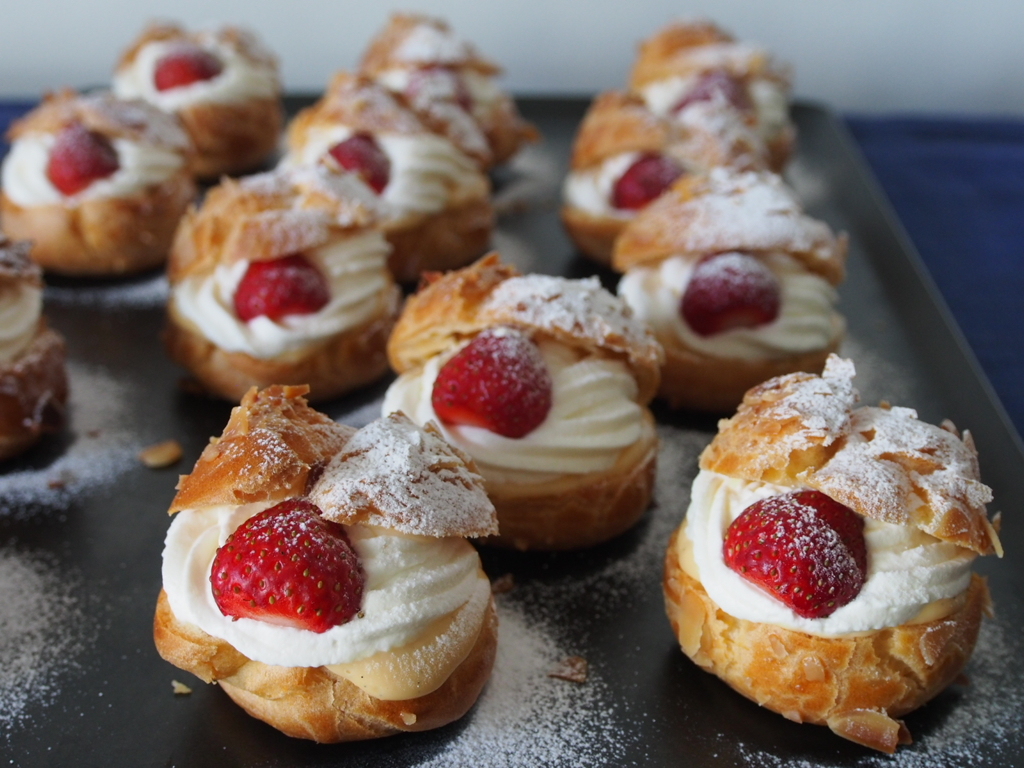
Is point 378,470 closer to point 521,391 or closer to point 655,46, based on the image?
point 521,391

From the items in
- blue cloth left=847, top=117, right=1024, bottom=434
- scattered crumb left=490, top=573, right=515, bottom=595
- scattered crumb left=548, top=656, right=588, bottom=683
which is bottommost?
blue cloth left=847, top=117, right=1024, bottom=434

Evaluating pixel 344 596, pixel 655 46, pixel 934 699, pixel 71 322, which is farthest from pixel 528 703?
pixel 655 46

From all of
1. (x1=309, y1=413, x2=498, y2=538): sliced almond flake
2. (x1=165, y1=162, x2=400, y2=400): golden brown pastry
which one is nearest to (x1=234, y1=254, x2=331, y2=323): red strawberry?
(x1=165, y1=162, x2=400, y2=400): golden brown pastry

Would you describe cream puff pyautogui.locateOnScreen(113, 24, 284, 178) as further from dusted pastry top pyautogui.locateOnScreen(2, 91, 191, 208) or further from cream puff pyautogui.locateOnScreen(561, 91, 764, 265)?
cream puff pyautogui.locateOnScreen(561, 91, 764, 265)

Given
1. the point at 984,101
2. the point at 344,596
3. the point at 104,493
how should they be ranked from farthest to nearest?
1. the point at 984,101
2. the point at 104,493
3. the point at 344,596

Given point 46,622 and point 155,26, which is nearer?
point 46,622

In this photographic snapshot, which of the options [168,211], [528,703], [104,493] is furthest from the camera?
[168,211]

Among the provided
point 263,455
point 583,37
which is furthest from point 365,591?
point 583,37

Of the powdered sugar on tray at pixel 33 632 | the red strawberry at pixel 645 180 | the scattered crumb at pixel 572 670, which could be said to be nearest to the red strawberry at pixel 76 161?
the powdered sugar on tray at pixel 33 632
